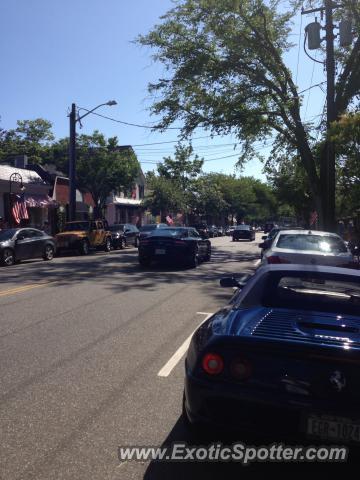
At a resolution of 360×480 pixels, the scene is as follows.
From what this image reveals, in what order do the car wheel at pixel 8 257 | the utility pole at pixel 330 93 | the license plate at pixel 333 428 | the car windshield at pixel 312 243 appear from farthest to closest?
the utility pole at pixel 330 93 < the car wheel at pixel 8 257 < the car windshield at pixel 312 243 < the license plate at pixel 333 428

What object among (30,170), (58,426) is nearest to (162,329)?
(58,426)

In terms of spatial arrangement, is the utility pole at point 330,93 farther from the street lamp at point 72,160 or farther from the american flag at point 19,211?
the american flag at point 19,211

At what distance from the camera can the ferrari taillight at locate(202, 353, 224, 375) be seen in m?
3.54

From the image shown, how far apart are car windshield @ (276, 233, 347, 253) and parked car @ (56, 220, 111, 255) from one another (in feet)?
49.6

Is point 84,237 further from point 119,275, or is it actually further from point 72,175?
point 119,275

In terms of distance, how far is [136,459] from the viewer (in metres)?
3.78

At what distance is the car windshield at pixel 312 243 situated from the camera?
10.8 m

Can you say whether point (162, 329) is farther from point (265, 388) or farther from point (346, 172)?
point (346, 172)

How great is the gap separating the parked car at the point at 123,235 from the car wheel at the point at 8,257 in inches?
406

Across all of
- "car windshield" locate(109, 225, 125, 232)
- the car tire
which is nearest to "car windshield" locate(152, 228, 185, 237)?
"car windshield" locate(109, 225, 125, 232)

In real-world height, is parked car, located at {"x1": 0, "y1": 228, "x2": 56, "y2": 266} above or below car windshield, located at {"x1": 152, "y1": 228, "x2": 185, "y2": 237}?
below

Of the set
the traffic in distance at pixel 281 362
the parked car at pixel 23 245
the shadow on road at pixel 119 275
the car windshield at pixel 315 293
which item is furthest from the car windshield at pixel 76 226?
the traffic in distance at pixel 281 362

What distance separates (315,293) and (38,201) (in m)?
30.6

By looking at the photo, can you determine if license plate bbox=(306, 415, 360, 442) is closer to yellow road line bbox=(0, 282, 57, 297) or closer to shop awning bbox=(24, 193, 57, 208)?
yellow road line bbox=(0, 282, 57, 297)
